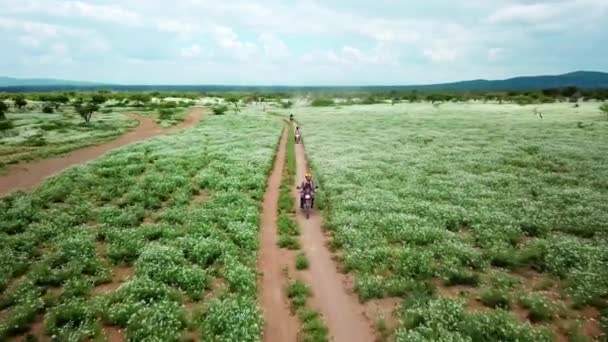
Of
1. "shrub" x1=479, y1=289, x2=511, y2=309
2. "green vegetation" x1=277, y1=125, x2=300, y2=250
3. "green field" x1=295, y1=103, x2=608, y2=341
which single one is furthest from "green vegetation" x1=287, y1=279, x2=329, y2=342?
"shrub" x1=479, y1=289, x2=511, y2=309

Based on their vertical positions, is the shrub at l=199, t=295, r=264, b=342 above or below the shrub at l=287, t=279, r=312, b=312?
above

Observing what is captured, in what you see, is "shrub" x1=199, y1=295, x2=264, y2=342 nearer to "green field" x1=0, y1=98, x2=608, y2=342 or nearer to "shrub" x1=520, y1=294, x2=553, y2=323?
"green field" x1=0, y1=98, x2=608, y2=342

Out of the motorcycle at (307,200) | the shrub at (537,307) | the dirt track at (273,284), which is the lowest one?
the dirt track at (273,284)

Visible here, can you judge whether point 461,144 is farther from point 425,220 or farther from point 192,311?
point 192,311

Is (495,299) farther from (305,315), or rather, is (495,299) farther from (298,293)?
(298,293)

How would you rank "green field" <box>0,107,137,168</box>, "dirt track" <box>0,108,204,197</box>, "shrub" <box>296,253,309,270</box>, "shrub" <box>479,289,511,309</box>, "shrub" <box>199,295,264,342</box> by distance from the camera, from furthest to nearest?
"green field" <box>0,107,137,168</box> < "dirt track" <box>0,108,204,197</box> < "shrub" <box>296,253,309,270</box> < "shrub" <box>479,289,511,309</box> < "shrub" <box>199,295,264,342</box>

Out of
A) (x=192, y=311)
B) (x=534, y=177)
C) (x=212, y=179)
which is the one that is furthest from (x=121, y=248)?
(x=534, y=177)

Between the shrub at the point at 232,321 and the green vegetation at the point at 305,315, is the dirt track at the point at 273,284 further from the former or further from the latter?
the shrub at the point at 232,321

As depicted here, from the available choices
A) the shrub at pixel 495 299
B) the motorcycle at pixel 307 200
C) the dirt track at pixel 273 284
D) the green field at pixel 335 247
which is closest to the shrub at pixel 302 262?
the dirt track at pixel 273 284
